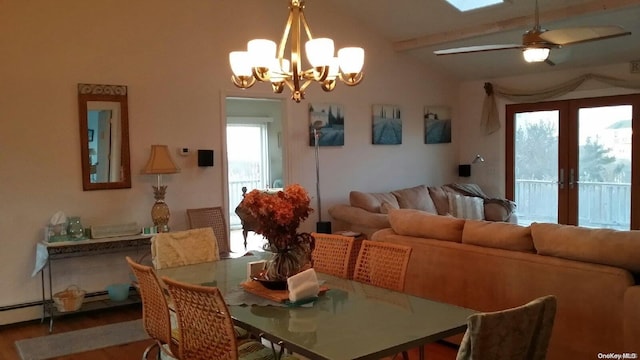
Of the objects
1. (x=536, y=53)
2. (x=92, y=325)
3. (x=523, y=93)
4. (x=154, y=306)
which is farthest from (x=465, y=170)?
(x=154, y=306)

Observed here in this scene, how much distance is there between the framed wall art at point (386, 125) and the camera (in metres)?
7.64

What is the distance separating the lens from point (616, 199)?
699 centimetres

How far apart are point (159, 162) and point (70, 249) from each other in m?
1.14

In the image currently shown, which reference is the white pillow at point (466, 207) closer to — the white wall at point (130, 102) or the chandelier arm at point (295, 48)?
the white wall at point (130, 102)

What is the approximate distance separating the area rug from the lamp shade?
1.47 metres

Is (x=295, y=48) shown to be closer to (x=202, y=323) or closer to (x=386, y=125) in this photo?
(x=202, y=323)

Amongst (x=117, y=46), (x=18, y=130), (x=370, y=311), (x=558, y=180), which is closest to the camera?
(x=370, y=311)

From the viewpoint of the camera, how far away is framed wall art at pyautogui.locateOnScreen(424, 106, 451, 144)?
830cm

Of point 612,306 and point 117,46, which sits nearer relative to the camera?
point 612,306

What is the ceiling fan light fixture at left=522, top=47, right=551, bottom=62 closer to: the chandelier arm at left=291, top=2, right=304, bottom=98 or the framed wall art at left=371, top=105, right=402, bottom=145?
the chandelier arm at left=291, top=2, right=304, bottom=98

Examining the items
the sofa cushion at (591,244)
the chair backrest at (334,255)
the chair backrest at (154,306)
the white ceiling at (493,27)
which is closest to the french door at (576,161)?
the white ceiling at (493,27)

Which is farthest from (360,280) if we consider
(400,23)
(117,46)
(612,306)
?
(400,23)

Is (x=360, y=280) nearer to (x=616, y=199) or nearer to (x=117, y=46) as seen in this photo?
(x=117, y=46)

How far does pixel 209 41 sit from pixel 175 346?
3989 mm
